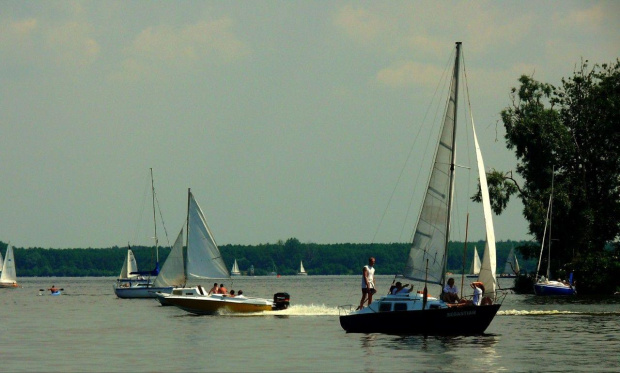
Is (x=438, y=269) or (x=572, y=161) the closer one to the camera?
(x=438, y=269)

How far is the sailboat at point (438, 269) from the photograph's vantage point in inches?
1869

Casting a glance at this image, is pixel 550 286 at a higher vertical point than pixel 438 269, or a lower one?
higher

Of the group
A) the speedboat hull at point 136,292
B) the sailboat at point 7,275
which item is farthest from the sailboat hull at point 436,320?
the sailboat at point 7,275

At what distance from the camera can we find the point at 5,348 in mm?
46781

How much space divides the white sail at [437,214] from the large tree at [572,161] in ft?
163

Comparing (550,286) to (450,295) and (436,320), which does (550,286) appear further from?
(436,320)

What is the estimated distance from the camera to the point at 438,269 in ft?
156

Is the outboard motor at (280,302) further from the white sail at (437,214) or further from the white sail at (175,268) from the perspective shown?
the white sail at (437,214)

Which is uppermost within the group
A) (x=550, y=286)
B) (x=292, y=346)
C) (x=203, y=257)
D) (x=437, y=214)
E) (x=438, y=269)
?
(x=437, y=214)

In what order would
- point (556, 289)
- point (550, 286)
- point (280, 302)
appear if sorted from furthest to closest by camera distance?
1. point (550, 286)
2. point (556, 289)
3. point (280, 302)

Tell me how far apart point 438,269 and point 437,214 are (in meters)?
2.45

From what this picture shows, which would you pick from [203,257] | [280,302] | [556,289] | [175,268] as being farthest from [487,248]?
[556,289]

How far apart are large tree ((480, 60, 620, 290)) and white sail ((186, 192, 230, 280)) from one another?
28.1 m

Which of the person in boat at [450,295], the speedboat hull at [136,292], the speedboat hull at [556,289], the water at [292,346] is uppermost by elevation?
the speedboat hull at [556,289]
